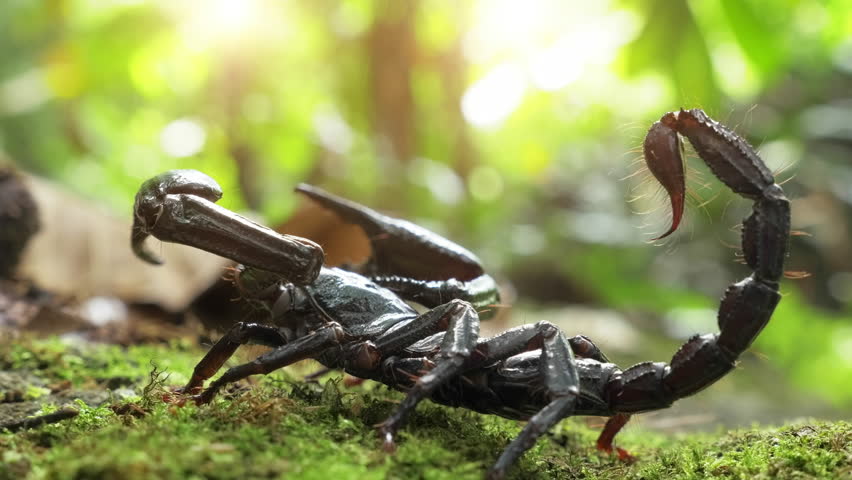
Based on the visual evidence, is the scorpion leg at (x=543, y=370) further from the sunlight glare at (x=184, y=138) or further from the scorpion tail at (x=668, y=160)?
the sunlight glare at (x=184, y=138)

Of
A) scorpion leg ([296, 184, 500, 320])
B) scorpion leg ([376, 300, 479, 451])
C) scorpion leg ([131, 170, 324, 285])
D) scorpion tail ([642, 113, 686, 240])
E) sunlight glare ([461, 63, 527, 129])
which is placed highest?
sunlight glare ([461, 63, 527, 129])

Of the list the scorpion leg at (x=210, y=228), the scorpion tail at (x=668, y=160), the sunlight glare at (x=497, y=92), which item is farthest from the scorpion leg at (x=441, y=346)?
the sunlight glare at (x=497, y=92)

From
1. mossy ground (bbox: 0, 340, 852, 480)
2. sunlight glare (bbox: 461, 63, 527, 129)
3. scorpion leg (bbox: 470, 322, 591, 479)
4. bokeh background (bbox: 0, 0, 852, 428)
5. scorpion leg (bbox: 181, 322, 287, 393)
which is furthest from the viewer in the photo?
sunlight glare (bbox: 461, 63, 527, 129)

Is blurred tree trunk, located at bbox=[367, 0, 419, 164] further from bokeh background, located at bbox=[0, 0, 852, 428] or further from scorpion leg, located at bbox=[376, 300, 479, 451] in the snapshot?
scorpion leg, located at bbox=[376, 300, 479, 451]


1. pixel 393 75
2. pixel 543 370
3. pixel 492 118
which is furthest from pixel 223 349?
pixel 492 118

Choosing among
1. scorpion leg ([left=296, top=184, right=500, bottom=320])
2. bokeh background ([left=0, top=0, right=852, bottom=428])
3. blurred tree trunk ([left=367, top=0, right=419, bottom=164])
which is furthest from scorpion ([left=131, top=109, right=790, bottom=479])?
blurred tree trunk ([left=367, top=0, right=419, bottom=164])

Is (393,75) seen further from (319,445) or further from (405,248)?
(319,445)

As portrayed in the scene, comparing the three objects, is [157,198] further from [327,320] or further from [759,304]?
[759,304]
